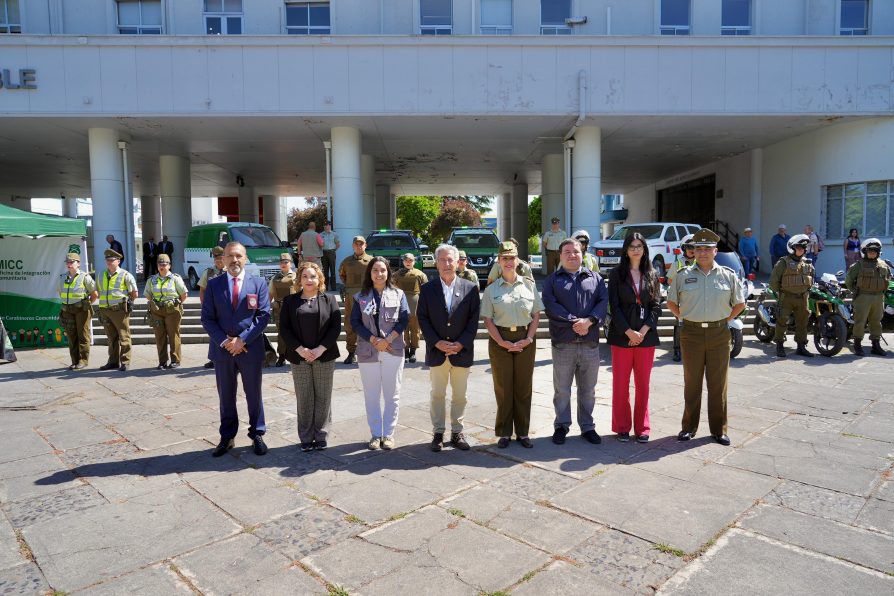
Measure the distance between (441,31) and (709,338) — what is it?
49.8ft

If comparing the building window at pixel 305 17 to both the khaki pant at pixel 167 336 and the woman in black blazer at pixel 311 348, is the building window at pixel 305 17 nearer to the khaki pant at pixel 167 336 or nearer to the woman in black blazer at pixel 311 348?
the khaki pant at pixel 167 336

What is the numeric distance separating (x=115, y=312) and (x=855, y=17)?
21318 millimetres

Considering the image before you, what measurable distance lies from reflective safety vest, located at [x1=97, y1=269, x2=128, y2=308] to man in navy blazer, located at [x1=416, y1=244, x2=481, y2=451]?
6021mm

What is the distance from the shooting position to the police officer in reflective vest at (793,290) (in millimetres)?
9055

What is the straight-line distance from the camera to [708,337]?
17.2ft

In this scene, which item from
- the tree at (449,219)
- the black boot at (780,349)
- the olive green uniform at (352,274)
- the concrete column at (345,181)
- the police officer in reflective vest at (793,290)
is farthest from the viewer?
the tree at (449,219)

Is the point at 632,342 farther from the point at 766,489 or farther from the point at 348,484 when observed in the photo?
the point at 348,484

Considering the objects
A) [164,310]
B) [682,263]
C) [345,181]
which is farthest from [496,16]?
[164,310]

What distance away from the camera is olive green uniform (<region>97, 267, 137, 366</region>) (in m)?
8.89

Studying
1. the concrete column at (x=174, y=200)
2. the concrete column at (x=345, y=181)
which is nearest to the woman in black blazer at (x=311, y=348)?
the concrete column at (x=345, y=181)

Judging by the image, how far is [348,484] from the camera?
4.41 m

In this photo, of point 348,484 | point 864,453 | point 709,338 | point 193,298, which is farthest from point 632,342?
point 193,298

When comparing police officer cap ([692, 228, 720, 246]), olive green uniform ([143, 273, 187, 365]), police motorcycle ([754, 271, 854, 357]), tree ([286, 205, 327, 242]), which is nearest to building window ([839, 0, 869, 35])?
police motorcycle ([754, 271, 854, 357])

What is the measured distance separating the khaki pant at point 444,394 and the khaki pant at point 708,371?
1.98 metres
